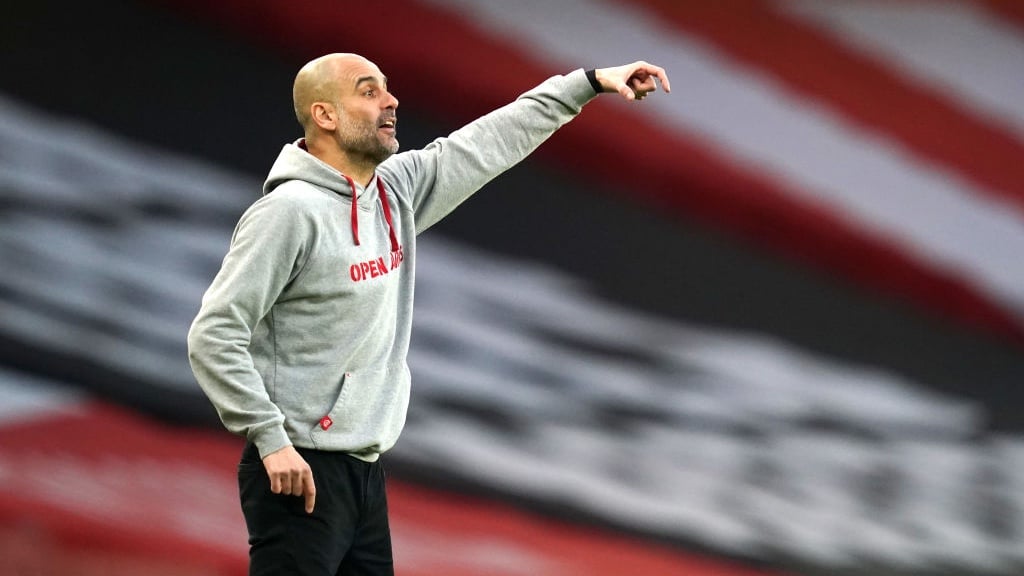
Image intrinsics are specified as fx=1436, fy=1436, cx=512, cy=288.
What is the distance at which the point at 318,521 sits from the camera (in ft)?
6.41

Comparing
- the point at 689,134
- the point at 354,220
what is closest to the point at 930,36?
the point at 689,134

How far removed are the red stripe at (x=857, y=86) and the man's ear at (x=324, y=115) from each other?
7.03ft

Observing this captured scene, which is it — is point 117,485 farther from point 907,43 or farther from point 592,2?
point 907,43

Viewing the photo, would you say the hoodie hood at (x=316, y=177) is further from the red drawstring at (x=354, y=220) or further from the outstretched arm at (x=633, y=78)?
the outstretched arm at (x=633, y=78)

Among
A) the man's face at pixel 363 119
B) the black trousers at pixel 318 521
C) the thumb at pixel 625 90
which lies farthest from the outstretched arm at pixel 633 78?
the black trousers at pixel 318 521

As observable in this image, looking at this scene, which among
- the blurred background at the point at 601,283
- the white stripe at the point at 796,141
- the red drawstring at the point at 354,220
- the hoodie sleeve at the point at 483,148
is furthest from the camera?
the white stripe at the point at 796,141

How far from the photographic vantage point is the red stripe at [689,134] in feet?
12.9

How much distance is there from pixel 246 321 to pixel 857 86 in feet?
8.57

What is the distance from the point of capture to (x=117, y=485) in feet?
12.8

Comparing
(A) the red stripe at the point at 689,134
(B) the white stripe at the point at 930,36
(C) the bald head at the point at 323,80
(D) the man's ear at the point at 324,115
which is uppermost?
(B) the white stripe at the point at 930,36

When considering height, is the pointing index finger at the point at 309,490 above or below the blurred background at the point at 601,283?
below

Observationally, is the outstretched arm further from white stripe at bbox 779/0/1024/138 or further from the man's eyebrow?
white stripe at bbox 779/0/1024/138

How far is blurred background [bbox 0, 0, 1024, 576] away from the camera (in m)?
3.89

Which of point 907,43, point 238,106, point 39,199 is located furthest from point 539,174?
point 39,199
